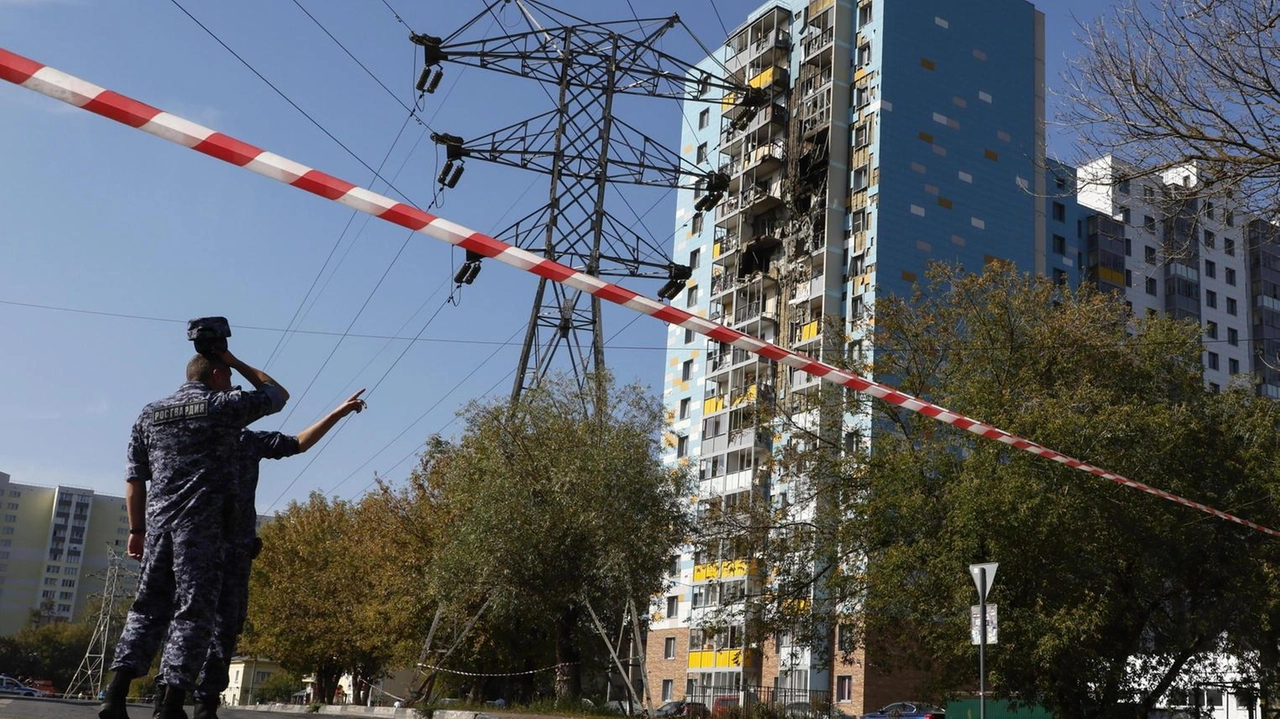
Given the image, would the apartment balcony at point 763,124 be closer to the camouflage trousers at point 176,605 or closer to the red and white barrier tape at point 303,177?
the red and white barrier tape at point 303,177

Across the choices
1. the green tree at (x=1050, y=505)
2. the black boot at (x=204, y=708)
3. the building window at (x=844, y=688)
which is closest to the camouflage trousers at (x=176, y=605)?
the black boot at (x=204, y=708)

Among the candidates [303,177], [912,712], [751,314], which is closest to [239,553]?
[303,177]

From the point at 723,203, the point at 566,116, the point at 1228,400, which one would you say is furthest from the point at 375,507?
the point at 723,203

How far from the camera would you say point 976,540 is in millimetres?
24094

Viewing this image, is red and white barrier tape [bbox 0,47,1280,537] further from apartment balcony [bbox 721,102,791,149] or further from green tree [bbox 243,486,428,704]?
apartment balcony [bbox 721,102,791,149]

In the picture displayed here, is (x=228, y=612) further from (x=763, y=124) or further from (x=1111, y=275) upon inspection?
(x=1111, y=275)

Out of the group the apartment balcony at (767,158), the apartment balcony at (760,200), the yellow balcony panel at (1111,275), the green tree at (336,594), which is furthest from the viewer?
the yellow balcony panel at (1111,275)

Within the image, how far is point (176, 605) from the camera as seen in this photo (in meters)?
6.02

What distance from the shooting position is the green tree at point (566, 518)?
30359 millimetres

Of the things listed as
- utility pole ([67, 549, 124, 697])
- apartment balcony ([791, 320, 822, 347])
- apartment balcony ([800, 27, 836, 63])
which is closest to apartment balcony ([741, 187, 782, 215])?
apartment balcony ([800, 27, 836, 63])

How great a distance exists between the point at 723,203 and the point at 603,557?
4348 cm

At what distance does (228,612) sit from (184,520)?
0.65 m

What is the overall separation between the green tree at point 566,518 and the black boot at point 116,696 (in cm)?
2368

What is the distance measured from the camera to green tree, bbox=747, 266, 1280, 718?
79.4ft
